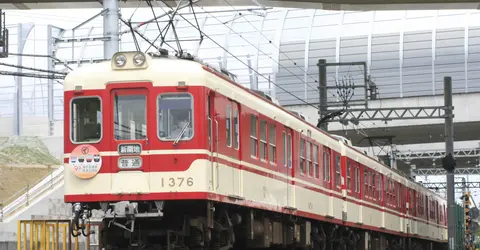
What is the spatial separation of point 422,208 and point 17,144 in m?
26.0

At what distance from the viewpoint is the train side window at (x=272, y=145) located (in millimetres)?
17828

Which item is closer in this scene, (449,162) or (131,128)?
(131,128)

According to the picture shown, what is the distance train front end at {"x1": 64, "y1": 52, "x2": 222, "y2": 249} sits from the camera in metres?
14.4

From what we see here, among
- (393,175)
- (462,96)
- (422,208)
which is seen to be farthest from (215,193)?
(462,96)

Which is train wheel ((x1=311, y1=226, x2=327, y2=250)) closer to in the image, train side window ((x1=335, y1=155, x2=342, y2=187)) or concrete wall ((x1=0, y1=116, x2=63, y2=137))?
train side window ((x1=335, y1=155, x2=342, y2=187))

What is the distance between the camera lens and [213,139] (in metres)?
14.7

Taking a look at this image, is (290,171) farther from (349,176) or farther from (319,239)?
(349,176)

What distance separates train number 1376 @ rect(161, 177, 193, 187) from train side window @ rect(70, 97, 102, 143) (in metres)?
1.22

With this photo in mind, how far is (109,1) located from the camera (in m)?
22.1

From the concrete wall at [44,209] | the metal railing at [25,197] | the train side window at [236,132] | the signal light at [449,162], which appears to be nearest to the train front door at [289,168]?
the train side window at [236,132]

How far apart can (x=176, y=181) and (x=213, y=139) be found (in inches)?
35.1

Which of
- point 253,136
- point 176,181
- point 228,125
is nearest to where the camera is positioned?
point 176,181

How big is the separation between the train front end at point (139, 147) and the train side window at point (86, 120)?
0.02 m

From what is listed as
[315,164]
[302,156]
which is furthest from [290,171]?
[315,164]
